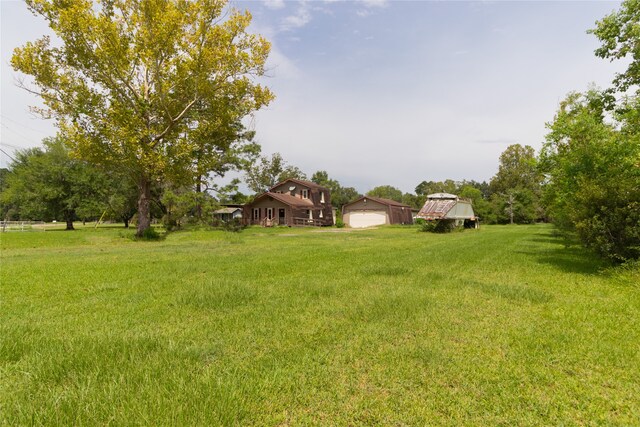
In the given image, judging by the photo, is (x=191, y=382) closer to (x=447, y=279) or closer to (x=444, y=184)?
(x=447, y=279)

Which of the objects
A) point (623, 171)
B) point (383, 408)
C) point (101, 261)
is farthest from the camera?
point (101, 261)

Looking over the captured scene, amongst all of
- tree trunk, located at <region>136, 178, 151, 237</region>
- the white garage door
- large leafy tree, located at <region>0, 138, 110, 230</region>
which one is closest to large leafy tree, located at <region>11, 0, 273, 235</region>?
tree trunk, located at <region>136, 178, 151, 237</region>

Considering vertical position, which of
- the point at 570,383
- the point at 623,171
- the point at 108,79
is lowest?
the point at 570,383

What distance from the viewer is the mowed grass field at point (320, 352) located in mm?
2637

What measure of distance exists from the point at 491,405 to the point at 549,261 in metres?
9.85

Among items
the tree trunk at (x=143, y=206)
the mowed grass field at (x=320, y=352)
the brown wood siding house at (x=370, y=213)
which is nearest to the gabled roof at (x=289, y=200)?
the brown wood siding house at (x=370, y=213)

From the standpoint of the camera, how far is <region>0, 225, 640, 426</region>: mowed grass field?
8.65ft

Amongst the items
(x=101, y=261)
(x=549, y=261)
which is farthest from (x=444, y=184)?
(x=101, y=261)

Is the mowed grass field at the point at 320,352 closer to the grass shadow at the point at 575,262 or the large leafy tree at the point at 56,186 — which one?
the grass shadow at the point at 575,262

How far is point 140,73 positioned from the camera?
1936 centimetres

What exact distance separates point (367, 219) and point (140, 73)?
3371 cm

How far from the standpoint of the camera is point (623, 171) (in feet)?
29.4

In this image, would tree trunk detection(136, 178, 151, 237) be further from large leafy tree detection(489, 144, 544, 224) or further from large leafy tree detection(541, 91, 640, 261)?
large leafy tree detection(489, 144, 544, 224)

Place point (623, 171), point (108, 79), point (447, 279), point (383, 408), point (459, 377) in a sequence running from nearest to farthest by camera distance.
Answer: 1. point (383, 408)
2. point (459, 377)
3. point (447, 279)
4. point (623, 171)
5. point (108, 79)
